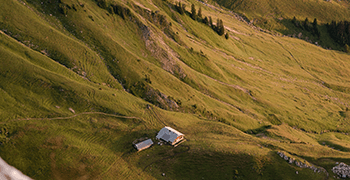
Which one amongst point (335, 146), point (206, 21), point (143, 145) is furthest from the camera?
point (206, 21)

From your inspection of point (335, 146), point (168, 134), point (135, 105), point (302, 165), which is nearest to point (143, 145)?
point (168, 134)

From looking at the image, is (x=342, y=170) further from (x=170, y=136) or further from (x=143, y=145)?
(x=143, y=145)

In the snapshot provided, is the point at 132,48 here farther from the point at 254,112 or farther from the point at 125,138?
the point at 254,112

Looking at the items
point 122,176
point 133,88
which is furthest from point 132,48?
point 122,176

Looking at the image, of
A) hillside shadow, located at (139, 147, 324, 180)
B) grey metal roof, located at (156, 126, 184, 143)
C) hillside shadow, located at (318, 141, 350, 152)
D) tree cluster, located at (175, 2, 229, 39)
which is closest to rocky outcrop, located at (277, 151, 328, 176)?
hillside shadow, located at (139, 147, 324, 180)

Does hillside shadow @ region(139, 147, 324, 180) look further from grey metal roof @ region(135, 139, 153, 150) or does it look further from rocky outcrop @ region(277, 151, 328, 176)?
grey metal roof @ region(135, 139, 153, 150)

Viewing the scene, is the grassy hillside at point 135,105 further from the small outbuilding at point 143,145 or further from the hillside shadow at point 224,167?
the small outbuilding at point 143,145
